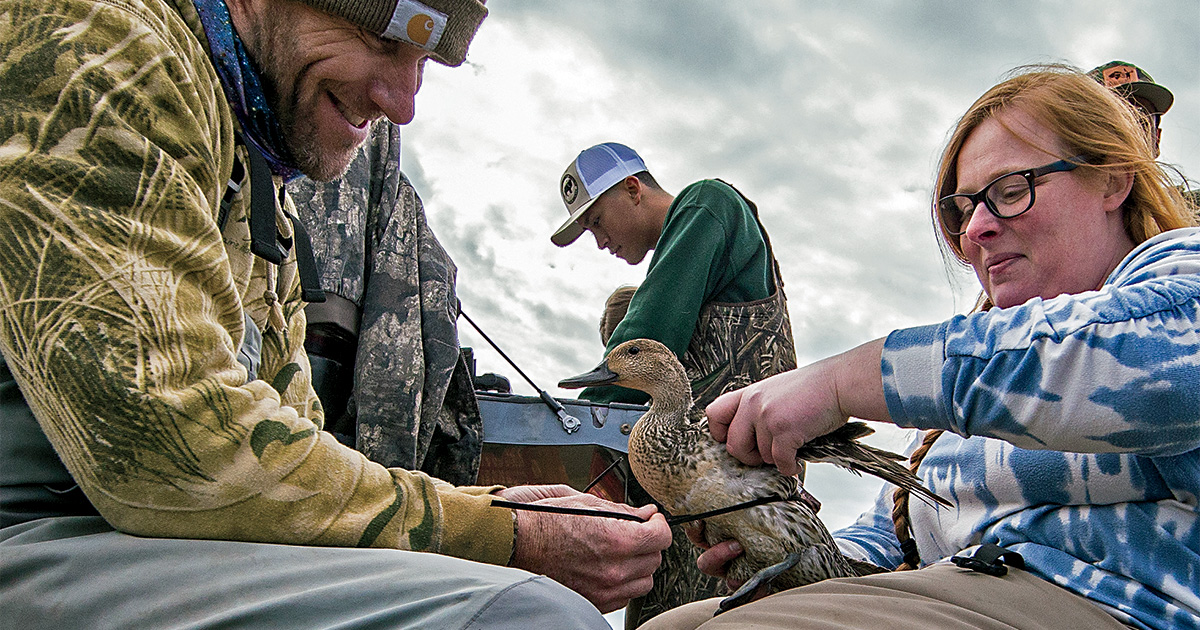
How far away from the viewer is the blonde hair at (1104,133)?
6.11ft

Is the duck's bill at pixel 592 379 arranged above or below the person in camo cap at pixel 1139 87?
→ below

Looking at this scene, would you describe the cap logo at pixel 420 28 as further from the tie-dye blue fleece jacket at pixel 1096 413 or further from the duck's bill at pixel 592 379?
the duck's bill at pixel 592 379

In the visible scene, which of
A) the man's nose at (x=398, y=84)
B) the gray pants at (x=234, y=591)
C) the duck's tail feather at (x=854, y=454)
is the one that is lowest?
the gray pants at (x=234, y=591)

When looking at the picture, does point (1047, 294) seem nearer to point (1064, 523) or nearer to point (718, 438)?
point (1064, 523)

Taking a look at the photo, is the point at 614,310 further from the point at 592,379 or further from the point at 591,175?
the point at 592,379

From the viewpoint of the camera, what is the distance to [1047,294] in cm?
192

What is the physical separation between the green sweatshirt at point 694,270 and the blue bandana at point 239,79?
222cm

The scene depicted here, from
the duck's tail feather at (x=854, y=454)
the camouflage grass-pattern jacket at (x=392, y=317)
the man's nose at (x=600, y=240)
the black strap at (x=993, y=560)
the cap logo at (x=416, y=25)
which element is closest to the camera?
the black strap at (x=993, y=560)

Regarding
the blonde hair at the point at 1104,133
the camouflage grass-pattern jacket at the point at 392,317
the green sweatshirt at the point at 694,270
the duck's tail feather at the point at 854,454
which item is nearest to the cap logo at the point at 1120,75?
the blonde hair at the point at 1104,133

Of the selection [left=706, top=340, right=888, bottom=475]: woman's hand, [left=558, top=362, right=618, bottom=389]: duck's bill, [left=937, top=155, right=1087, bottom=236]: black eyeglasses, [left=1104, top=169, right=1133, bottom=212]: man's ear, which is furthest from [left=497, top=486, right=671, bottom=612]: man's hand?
[left=558, top=362, right=618, bottom=389]: duck's bill

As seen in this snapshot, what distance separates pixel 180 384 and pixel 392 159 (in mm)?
2563

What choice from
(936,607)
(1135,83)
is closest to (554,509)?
(936,607)

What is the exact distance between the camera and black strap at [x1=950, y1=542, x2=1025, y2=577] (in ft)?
5.20

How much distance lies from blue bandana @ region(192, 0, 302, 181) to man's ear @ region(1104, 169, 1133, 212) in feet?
6.43
